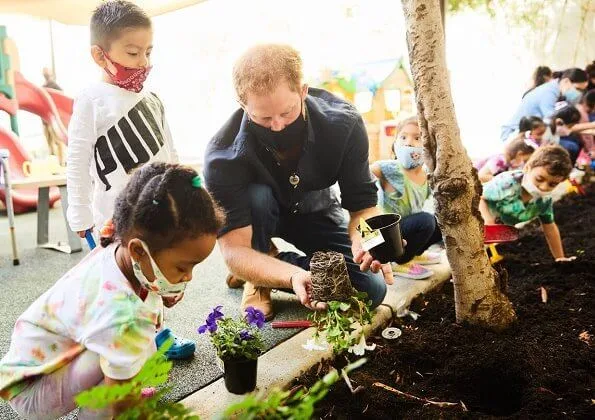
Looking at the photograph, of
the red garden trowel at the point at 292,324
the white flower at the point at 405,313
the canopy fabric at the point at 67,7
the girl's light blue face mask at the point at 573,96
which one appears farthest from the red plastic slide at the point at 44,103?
the girl's light blue face mask at the point at 573,96

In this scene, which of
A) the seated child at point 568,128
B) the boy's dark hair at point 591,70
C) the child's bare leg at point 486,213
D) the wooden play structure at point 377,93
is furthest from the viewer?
the wooden play structure at point 377,93

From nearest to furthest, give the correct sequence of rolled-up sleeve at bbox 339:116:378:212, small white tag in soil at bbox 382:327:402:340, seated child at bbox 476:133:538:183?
small white tag in soil at bbox 382:327:402:340
rolled-up sleeve at bbox 339:116:378:212
seated child at bbox 476:133:538:183

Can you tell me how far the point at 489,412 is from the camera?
1.55 m

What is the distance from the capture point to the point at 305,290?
1671 mm

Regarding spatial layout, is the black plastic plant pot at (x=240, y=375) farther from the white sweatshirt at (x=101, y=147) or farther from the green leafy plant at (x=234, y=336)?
the white sweatshirt at (x=101, y=147)

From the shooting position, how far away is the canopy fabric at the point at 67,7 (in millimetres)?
4637

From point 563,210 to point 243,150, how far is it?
3116 mm

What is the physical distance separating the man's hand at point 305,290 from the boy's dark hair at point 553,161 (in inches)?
69.2

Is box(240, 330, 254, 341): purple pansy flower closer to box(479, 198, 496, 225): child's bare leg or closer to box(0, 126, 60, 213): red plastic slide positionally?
box(479, 198, 496, 225): child's bare leg

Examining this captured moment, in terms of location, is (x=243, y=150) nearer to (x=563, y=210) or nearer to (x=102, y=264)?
(x=102, y=264)

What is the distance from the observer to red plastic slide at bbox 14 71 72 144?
578 cm

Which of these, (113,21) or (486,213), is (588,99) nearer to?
(486,213)

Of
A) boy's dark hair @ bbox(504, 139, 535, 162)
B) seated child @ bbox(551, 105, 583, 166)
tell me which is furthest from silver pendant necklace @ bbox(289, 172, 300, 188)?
seated child @ bbox(551, 105, 583, 166)

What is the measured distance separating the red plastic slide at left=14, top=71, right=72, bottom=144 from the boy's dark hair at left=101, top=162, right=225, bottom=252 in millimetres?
5000
